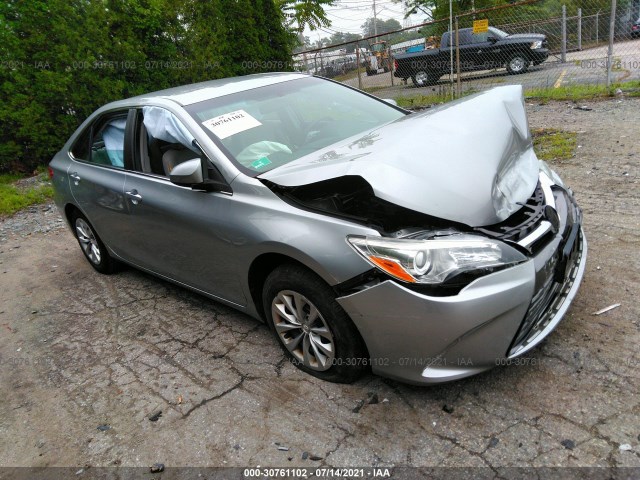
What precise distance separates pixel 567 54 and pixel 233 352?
13207 millimetres

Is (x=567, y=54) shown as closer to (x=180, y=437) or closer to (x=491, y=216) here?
(x=491, y=216)

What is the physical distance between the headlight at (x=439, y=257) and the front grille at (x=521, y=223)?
9 centimetres

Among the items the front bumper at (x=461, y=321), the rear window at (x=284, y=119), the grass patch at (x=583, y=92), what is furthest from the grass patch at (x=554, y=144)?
the front bumper at (x=461, y=321)

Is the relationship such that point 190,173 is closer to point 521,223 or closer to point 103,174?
point 103,174

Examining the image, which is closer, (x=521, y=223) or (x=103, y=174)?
(x=521, y=223)

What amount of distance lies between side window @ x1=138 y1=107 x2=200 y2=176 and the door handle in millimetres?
181

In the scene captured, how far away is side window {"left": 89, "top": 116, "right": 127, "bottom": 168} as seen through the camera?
3964 millimetres

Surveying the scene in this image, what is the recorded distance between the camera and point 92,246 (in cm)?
480

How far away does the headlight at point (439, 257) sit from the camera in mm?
2184

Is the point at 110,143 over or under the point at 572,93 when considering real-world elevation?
over

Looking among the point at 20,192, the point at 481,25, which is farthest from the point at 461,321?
the point at 481,25

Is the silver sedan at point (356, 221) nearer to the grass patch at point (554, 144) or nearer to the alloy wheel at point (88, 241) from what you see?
the alloy wheel at point (88, 241)

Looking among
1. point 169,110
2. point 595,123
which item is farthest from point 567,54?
point 169,110

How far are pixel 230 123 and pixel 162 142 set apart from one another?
610 mm
